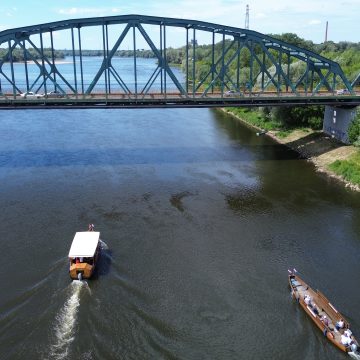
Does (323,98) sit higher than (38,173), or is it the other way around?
(323,98)

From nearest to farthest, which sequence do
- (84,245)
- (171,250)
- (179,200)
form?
1. (84,245)
2. (171,250)
3. (179,200)

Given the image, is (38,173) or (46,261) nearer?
(46,261)

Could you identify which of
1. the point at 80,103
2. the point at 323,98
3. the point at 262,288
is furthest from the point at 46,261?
the point at 323,98

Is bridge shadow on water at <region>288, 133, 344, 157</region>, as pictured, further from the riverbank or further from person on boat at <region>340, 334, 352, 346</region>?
person on boat at <region>340, 334, 352, 346</region>

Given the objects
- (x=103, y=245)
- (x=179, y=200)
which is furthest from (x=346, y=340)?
(x=179, y=200)

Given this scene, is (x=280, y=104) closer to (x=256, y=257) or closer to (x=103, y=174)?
(x=103, y=174)

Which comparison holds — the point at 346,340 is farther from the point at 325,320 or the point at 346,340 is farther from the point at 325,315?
the point at 325,315
